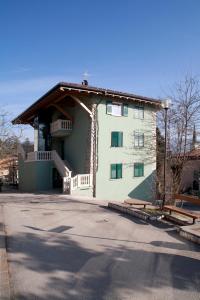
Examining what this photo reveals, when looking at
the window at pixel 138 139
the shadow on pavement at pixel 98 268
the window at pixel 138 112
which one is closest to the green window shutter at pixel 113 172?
the window at pixel 138 139

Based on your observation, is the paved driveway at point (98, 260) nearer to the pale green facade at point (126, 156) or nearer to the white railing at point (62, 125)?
the pale green facade at point (126, 156)

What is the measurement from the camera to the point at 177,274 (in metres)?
6.55

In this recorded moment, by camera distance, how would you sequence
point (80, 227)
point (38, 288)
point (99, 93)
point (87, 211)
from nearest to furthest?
1. point (38, 288)
2. point (80, 227)
3. point (87, 211)
4. point (99, 93)

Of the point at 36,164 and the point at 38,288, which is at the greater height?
the point at 36,164

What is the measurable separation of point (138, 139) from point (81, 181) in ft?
24.3

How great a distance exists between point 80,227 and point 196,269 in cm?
452

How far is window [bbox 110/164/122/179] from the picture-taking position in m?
24.1

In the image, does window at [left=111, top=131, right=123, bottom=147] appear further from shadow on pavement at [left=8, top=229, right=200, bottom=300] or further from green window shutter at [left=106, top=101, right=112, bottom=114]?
shadow on pavement at [left=8, top=229, right=200, bottom=300]

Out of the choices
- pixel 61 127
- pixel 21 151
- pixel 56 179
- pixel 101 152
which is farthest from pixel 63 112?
pixel 21 151

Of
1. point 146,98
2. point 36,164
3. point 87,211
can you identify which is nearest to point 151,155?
point 146,98

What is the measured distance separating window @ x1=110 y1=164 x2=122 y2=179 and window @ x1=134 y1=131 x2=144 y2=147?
8.81ft

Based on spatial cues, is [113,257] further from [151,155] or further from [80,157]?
[151,155]

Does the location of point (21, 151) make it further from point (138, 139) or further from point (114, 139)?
point (138, 139)

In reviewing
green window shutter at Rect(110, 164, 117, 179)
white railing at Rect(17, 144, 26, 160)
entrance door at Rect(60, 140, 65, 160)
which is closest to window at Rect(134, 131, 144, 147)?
green window shutter at Rect(110, 164, 117, 179)
